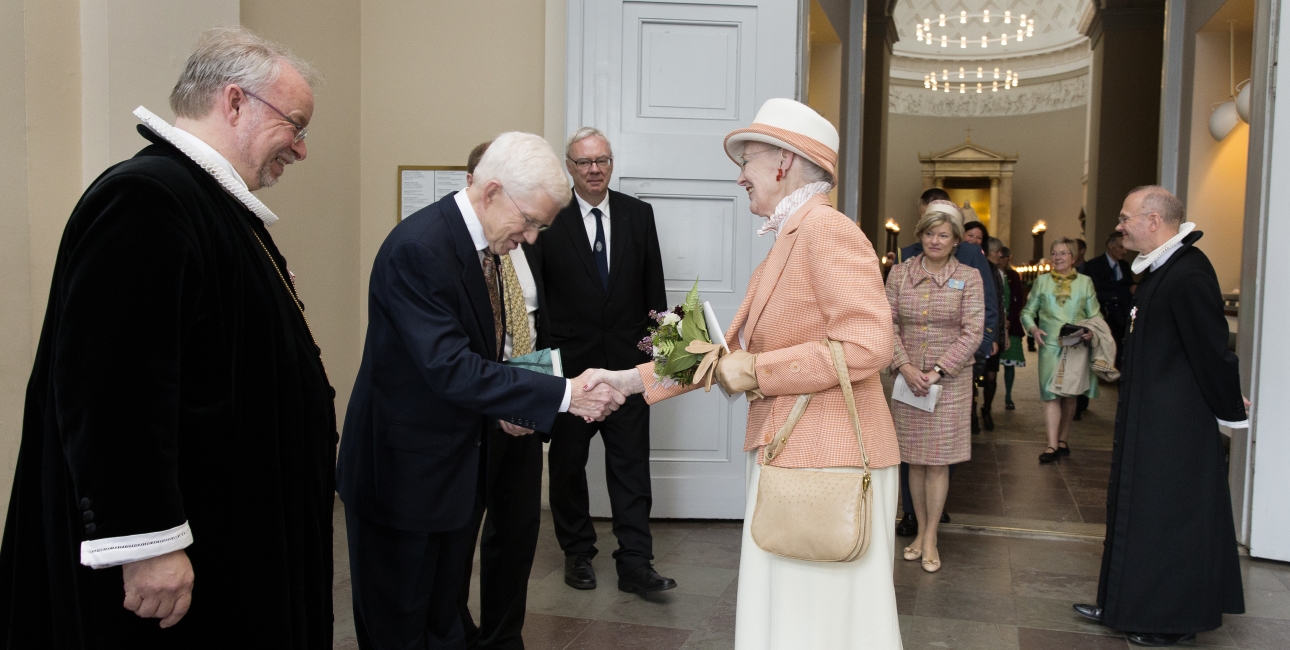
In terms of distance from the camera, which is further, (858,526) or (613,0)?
A: (613,0)

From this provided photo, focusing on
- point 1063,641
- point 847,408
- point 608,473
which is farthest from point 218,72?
point 1063,641

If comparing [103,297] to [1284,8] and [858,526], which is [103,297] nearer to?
[858,526]

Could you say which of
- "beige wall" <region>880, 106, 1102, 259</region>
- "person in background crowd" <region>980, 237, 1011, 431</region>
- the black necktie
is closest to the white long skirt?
the black necktie

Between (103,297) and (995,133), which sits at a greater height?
(995,133)

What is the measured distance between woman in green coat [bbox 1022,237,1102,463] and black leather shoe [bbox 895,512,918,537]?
250 cm

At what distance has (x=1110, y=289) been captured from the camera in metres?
7.89

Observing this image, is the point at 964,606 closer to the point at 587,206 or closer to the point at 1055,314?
the point at 587,206

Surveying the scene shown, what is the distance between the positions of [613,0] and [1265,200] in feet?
10.7

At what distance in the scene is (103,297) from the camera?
1.53m

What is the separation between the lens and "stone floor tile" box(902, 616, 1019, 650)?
3.49m

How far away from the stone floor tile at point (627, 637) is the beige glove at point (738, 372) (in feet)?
4.79

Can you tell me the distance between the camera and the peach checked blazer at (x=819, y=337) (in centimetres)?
223

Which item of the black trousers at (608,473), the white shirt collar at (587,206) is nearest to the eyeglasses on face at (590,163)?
the white shirt collar at (587,206)

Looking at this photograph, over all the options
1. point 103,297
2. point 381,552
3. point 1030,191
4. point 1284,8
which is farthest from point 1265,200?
point 1030,191
